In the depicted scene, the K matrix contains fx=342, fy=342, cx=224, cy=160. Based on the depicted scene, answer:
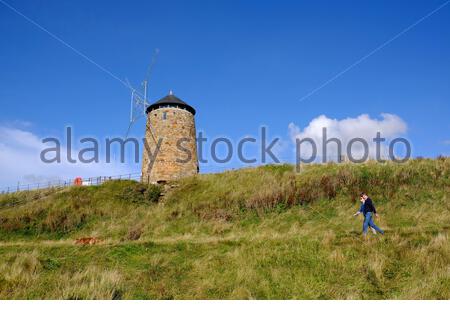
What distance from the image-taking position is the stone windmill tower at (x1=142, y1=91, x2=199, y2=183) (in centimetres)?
2945

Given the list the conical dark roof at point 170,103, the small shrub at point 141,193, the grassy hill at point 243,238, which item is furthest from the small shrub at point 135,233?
the conical dark roof at point 170,103

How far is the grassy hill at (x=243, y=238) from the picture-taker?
750 cm

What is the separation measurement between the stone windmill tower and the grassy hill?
2.00m

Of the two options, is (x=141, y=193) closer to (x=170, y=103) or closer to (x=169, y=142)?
(x=169, y=142)

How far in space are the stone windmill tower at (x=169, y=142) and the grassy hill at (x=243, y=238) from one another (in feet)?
6.55

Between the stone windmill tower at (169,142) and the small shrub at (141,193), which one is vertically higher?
the stone windmill tower at (169,142)

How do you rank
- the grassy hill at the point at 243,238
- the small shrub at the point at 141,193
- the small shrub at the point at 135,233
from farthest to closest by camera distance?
1. the small shrub at the point at 141,193
2. the small shrub at the point at 135,233
3. the grassy hill at the point at 243,238

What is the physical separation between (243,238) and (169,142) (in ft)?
59.9

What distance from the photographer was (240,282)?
7.91m

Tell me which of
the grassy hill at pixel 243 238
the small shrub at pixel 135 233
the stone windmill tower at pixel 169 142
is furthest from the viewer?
the stone windmill tower at pixel 169 142

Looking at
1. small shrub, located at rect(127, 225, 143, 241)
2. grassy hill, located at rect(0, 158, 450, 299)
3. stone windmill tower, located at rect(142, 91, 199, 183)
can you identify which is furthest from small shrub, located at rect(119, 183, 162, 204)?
small shrub, located at rect(127, 225, 143, 241)

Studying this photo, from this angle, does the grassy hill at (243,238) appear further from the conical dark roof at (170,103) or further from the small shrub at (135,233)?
the conical dark roof at (170,103)
